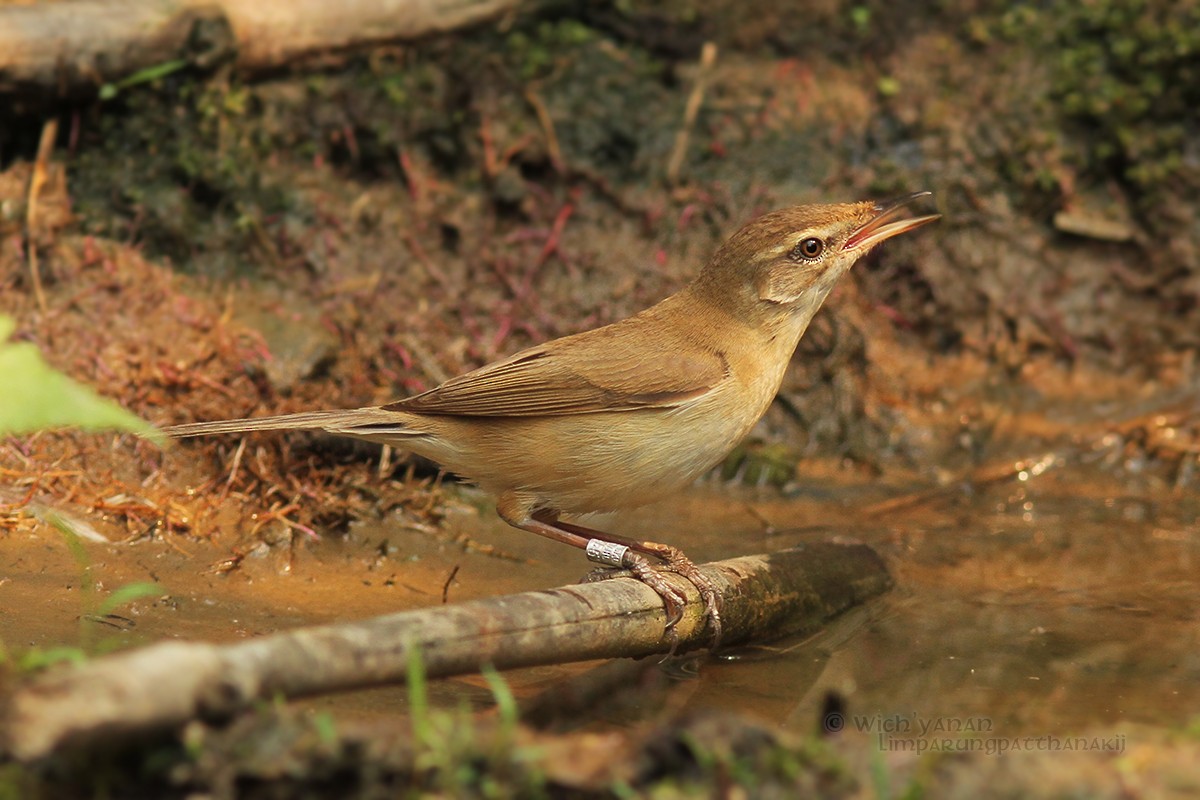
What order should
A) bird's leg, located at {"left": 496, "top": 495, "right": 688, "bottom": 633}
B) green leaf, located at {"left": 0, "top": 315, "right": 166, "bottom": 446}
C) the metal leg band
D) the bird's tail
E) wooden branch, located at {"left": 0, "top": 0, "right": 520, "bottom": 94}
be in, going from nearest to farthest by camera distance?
green leaf, located at {"left": 0, "top": 315, "right": 166, "bottom": 446}
bird's leg, located at {"left": 496, "top": 495, "right": 688, "bottom": 633}
the metal leg band
the bird's tail
wooden branch, located at {"left": 0, "top": 0, "right": 520, "bottom": 94}

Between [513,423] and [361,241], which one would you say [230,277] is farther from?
[513,423]

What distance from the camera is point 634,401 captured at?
5625 millimetres

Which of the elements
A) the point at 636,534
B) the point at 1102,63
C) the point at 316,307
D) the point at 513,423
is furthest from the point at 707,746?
the point at 1102,63

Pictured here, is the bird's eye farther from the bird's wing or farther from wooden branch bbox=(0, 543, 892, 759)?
wooden branch bbox=(0, 543, 892, 759)

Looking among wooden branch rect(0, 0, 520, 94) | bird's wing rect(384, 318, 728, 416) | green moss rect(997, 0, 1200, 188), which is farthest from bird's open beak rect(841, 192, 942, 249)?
wooden branch rect(0, 0, 520, 94)

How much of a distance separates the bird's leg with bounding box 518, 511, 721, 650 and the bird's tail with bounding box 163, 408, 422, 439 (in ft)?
3.01

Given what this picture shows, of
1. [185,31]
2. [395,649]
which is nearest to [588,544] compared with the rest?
[395,649]

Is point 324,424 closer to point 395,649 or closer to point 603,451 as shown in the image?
point 603,451

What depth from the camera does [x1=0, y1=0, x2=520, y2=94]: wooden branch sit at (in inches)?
278

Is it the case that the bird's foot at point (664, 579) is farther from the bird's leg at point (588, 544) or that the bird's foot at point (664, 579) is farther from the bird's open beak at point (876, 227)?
the bird's open beak at point (876, 227)

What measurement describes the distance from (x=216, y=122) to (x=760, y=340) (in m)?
3.73

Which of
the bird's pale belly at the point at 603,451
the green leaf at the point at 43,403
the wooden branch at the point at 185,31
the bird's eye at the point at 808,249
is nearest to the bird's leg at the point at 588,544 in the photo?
the bird's pale belly at the point at 603,451

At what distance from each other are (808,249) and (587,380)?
1242mm

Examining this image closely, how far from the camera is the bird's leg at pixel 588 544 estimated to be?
483cm
